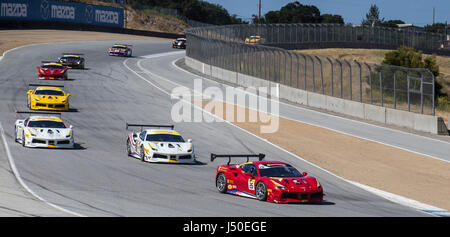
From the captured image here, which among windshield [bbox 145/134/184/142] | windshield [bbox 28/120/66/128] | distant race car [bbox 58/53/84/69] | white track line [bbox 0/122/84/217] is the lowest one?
white track line [bbox 0/122/84/217]

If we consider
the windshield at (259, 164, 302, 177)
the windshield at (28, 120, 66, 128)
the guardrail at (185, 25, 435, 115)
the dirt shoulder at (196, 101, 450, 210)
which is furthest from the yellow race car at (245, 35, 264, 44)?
the windshield at (259, 164, 302, 177)

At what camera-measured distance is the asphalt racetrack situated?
54.9 ft

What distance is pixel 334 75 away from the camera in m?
40.4

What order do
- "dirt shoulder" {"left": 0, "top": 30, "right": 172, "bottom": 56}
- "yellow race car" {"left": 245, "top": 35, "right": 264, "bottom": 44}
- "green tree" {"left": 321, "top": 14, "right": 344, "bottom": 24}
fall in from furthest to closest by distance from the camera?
"green tree" {"left": 321, "top": 14, "right": 344, "bottom": 24} < "yellow race car" {"left": 245, "top": 35, "right": 264, "bottom": 44} < "dirt shoulder" {"left": 0, "top": 30, "right": 172, "bottom": 56}

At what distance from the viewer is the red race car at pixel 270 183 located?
58.9 ft

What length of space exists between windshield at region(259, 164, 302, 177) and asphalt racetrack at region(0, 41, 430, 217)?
2.95 feet

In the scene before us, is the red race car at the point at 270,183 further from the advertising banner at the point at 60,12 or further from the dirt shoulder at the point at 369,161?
the advertising banner at the point at 60,12

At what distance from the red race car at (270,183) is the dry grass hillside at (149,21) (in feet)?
307

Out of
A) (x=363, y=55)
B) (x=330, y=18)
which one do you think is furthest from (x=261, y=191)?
(x=330, y=18)

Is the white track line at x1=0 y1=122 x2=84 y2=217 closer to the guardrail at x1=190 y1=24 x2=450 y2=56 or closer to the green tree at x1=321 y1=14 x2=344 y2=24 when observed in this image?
the guardrail at x1=190 y1=24 x2=450 y2=56

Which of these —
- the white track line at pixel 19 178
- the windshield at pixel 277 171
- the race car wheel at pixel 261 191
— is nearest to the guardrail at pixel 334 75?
the windshield at pixel 277 171

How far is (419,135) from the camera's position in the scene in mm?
34062

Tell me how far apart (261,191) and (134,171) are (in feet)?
17.9
